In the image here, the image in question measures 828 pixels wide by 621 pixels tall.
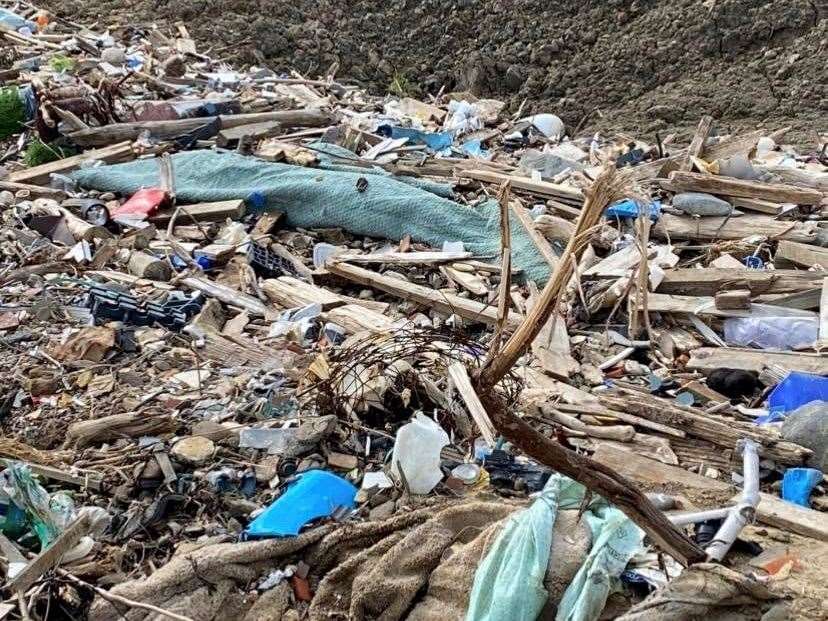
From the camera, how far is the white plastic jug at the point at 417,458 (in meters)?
4.04

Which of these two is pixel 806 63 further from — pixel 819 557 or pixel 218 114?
pixel 819 557

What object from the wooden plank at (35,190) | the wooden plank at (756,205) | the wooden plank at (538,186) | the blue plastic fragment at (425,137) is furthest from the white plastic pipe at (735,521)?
the wooden plank at (35,190)

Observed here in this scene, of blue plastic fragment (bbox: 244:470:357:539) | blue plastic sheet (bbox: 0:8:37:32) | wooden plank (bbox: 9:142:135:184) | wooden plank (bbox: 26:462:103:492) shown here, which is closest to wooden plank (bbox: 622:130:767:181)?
blue plastic fragment (bbox: 244:470:357:539)

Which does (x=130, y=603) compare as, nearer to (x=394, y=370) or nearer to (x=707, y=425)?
(x=394, y=370)

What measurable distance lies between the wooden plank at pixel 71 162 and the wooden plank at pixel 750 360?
18.0 ft

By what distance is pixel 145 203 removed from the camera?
721 cm

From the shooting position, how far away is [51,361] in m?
5.20

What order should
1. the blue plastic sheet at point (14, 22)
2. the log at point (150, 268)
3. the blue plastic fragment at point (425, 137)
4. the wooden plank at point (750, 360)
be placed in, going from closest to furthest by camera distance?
the wooden plank at point (750, 360), the log at point (150, 268), the blue plastic fragment at point (425, 137), the blue plastic sheet at point (14, 22)

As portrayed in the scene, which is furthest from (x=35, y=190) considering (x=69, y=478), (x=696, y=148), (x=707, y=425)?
(x=707, y=425)

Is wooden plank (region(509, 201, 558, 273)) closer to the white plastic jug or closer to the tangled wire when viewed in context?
the tangled wire

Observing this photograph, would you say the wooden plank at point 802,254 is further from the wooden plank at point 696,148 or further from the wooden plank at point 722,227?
the wooden plank at point 696,148

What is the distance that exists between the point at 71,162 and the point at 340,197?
9.04 feet

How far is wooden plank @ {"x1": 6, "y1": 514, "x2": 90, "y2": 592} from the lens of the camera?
11.4ft

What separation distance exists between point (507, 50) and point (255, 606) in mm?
11488
